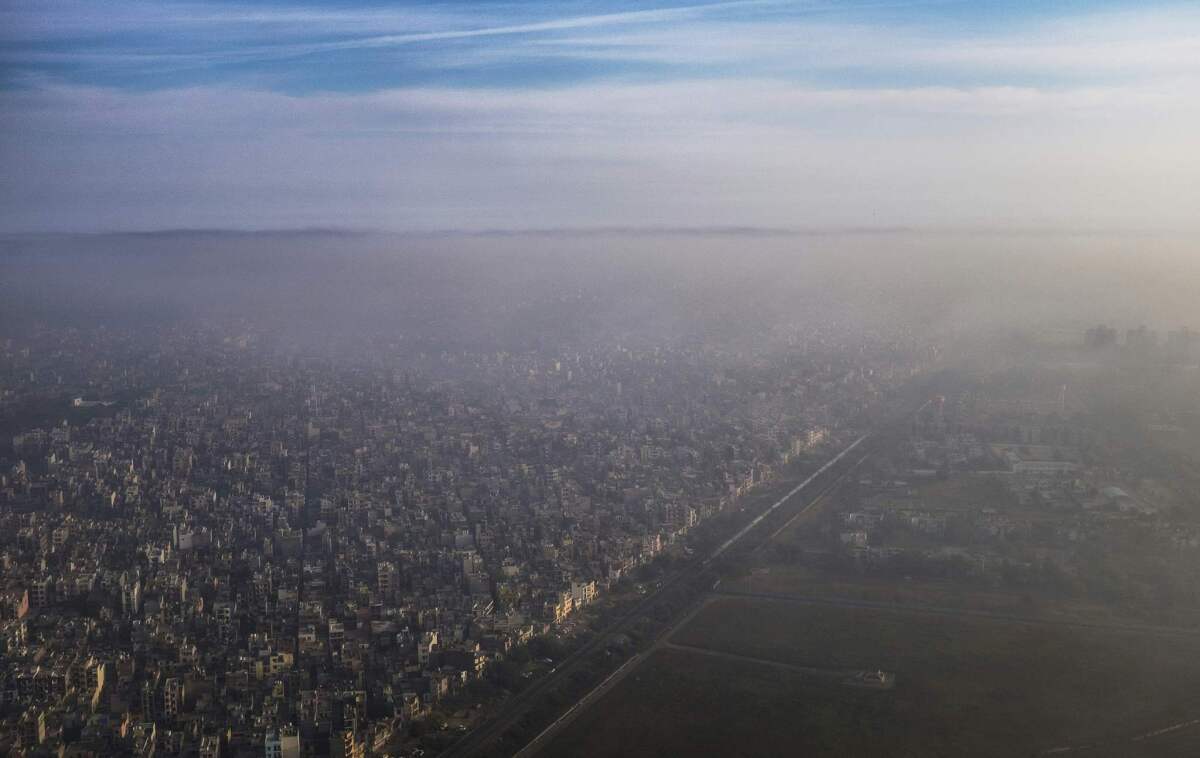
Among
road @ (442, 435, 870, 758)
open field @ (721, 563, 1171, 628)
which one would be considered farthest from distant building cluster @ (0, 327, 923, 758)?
open field @ (721, 563, 1171, 628)

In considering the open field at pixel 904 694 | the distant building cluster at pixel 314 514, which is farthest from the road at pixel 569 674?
the distant building cluster at pixel 314 514

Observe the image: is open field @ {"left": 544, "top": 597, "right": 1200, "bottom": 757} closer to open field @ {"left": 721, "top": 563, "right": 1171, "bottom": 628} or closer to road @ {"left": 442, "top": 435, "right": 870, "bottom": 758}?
road @ {"left": 442, "top": 435, "right": 870, "bottom": 758}

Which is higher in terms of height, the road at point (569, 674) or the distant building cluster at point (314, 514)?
the distant building cluster at point (314, 514)

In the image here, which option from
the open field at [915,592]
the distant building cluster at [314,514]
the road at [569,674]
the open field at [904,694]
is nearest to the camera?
the open field at [904,694]

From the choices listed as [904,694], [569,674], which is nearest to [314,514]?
[569,674]

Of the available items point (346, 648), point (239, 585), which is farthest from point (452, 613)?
point (239, 585)

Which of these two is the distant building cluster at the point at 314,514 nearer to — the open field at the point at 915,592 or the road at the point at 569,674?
the road at the point at 569,674

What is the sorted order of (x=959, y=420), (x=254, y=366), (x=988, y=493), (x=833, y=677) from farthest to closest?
(x=254, y=366)
(x=959, y=420)
(x=988, y=493)
(x=833, y=677)

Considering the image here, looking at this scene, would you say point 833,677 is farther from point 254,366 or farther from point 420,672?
point 254,366
